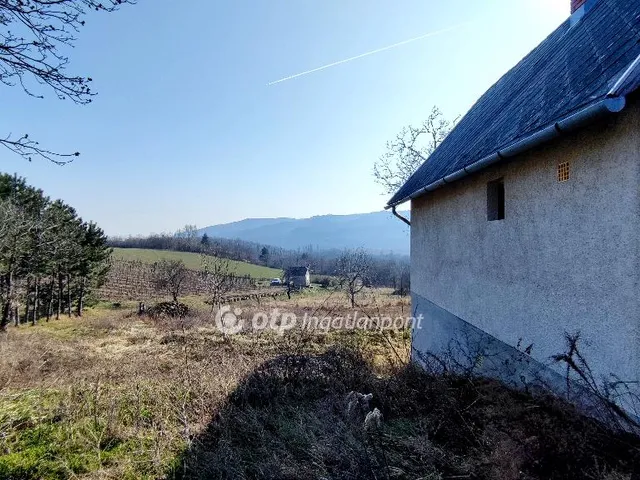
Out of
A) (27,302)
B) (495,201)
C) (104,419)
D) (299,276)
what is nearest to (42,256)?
(27,302)

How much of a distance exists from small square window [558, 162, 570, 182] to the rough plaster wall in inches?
2.4

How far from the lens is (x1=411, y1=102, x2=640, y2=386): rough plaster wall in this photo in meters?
2.76

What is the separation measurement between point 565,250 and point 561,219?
0.99 ft

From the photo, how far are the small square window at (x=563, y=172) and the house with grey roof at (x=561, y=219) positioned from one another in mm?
14

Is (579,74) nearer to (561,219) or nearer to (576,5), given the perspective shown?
(561,219)

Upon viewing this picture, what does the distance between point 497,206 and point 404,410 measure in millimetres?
3087

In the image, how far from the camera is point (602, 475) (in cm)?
217

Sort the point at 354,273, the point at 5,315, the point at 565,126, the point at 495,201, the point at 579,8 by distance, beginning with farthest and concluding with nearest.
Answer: the point at 354,273, the point at 5,315, the point at 579,8, the point at 495,201, the point at 565,126

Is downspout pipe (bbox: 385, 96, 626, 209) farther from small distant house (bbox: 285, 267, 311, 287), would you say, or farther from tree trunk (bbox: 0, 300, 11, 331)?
small distant house (bbox: 285, 267, 311, 287)

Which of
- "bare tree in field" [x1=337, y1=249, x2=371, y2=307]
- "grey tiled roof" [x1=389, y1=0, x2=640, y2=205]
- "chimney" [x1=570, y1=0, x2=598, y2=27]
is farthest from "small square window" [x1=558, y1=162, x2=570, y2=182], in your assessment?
"bare tree in field" [x1=337, y1=249, x2=371, y2=307]

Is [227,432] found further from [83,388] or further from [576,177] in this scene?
[576,177]

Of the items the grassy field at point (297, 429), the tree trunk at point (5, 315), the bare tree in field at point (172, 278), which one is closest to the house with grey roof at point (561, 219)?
the grassy field at point (297, 429)

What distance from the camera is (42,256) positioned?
21.7 meters

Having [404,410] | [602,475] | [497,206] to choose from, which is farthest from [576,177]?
[404,410]
